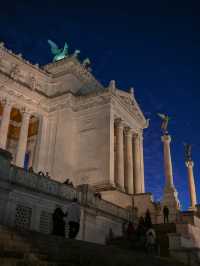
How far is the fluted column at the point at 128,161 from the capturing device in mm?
43544

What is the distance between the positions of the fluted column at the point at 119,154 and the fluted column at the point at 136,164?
4528 mm

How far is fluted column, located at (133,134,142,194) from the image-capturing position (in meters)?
45.2

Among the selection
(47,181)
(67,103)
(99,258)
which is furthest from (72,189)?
(67,103)

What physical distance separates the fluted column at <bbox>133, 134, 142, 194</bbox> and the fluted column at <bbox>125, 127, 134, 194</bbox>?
1530 mm

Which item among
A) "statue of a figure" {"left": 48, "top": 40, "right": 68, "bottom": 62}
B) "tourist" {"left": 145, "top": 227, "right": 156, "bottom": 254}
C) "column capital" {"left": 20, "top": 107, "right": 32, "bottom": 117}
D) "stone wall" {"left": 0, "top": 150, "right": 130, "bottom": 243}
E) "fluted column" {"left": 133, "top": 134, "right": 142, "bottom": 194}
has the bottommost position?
"tourist" {"left": 145, "top": 227, "right": 156, "bottom": 254}

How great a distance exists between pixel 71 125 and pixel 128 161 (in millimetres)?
9348

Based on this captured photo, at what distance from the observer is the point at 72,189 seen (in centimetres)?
2284

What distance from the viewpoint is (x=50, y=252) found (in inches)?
385

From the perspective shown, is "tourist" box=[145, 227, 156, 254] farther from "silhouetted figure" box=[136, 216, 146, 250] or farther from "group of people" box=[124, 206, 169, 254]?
"silhouetted figure" box=[136, 216, 146, 250]

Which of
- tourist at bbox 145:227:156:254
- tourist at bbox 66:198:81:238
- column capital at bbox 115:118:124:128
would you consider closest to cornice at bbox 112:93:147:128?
column capital at bbox 115:118:124:128

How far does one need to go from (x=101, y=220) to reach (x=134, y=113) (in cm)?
2662

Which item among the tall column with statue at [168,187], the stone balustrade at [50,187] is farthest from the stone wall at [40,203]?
the tall column with statue at [168,187]

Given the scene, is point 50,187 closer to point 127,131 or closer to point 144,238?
point 144,238

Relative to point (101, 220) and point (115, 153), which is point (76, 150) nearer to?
point (115, 153)
